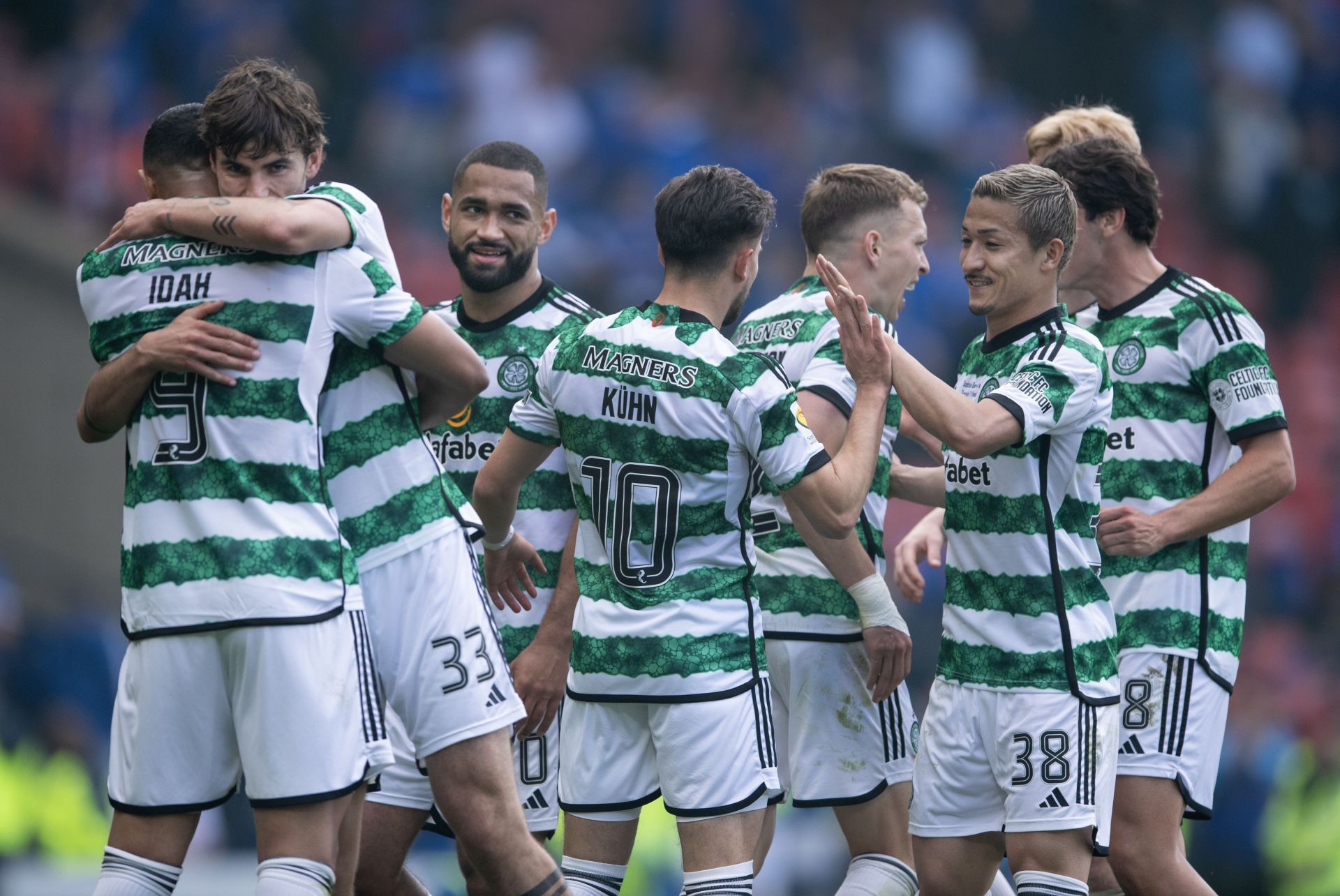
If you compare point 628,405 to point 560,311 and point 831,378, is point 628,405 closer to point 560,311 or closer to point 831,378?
point 831,378

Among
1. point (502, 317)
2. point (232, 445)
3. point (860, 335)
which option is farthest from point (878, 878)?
point (232, 445)

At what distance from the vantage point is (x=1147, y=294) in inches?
195

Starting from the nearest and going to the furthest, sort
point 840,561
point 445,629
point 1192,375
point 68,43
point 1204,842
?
point 445,629 → point 840,561 → point 1192,375 → point 1204,842 → point 68,43

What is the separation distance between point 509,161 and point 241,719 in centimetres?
224

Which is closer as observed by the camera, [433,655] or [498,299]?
[433,655]

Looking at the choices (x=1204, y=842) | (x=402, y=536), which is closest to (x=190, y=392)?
(x=402, y=536)

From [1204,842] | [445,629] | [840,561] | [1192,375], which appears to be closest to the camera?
[445,629]

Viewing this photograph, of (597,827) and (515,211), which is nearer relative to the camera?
(597,827)

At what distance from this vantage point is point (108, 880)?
11.6 feet

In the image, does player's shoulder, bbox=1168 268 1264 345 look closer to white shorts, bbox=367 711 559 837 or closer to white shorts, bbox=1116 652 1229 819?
white shorts, bbox=1116 652 1229 819

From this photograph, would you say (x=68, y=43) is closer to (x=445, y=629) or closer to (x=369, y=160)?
(x=369, y=160)

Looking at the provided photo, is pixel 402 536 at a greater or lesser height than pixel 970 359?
lesser

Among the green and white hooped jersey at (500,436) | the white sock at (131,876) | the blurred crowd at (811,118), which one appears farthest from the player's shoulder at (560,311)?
the blurred crowd at (811,118)

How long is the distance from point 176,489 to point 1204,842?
7097 millimetres
